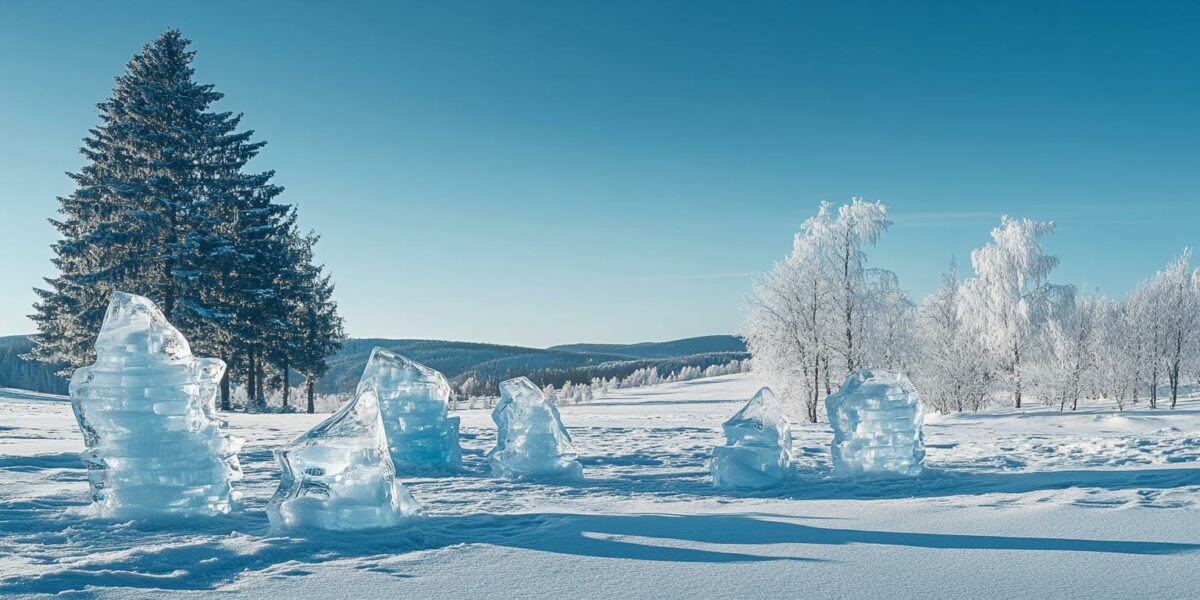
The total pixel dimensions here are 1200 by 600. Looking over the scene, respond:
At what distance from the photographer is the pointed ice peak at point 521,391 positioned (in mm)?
11156

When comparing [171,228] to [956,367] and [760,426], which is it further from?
[956,367]

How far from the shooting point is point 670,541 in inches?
243

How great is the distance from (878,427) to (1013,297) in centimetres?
3113

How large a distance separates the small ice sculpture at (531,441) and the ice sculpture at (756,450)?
6.97 ft

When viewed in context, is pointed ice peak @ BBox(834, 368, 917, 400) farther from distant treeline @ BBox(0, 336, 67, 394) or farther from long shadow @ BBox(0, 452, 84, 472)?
distant treeline @ BBox(0, 336, 67, 394)

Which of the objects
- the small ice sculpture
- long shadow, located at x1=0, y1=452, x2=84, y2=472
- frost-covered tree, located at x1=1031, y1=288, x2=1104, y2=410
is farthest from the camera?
frost-covered tree, located at x1=1031, y1=288, x2=1104, y2=410

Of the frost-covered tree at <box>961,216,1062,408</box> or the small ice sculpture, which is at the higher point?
the frost-covered tree at <box>961,216,1062,408</box>

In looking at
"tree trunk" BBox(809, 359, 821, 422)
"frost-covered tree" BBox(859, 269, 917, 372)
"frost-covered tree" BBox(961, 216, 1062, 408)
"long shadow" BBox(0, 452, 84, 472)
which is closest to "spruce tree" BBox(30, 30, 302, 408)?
"long shadow" BBox(0, 452, 84, 472)

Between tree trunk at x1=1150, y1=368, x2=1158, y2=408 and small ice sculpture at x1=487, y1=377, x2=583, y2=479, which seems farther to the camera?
tree trunk at x1=1150, y1=368, x2=1158, y2=408

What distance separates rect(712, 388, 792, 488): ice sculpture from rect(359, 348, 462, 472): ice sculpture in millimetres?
4253

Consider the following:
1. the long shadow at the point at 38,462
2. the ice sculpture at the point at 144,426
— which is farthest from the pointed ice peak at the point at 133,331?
the long shadow at the point at 38,462

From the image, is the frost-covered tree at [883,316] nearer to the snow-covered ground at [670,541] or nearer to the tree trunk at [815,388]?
the tree trunk at [815,388]

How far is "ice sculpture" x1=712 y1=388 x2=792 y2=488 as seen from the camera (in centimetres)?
988

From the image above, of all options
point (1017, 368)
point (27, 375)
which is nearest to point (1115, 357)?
point (1017, 368)
